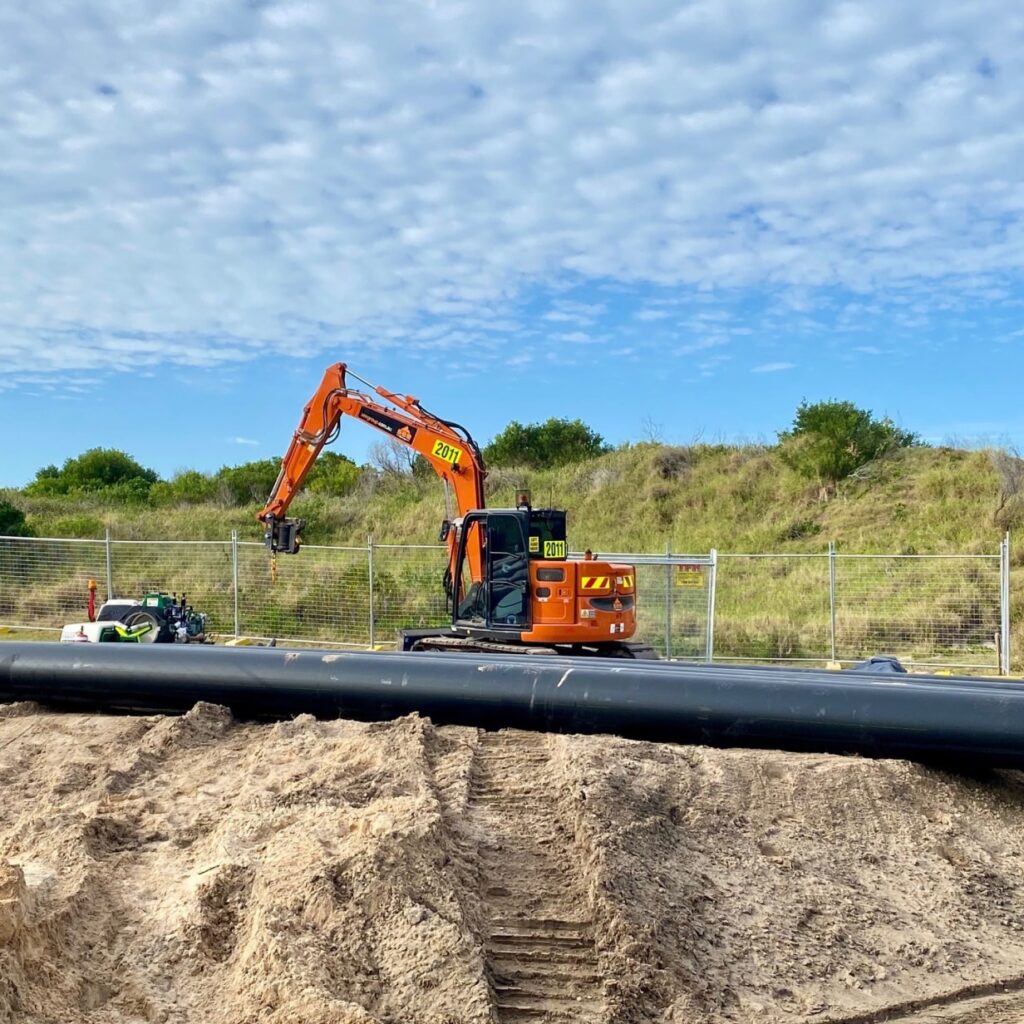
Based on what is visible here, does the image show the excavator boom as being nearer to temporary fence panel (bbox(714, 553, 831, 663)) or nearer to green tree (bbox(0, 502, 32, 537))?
temporary fence panel (bbox(714, 553, 831, 663))

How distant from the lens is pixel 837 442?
26.9 metres

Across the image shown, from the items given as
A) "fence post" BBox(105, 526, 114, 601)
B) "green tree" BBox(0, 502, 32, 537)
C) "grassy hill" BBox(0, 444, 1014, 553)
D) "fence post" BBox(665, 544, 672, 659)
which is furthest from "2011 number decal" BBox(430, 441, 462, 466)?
"green tree" BBox(0, 502, 32, 537)

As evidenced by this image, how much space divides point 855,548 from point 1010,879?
1846 centimetres

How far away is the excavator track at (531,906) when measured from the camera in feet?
12.5

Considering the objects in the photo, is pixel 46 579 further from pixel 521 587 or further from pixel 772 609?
pixel 772 609

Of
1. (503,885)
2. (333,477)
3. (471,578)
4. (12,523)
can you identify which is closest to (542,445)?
(333,477)

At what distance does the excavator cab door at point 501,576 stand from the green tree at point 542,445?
23.1m

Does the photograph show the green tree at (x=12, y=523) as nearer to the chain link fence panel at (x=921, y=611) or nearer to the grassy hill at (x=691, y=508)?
the grassy hill at (x=691, y=508)

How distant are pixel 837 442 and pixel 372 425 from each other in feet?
56.2

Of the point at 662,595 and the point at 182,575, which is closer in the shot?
the point at 662,595

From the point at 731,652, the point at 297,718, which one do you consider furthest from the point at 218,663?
the point at 731,652

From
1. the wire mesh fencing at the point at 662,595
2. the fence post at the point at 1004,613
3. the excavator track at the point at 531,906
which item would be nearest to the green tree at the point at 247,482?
→ the wire mesh fencing at the point at 662,595

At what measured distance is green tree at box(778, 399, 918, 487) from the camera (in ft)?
86.9

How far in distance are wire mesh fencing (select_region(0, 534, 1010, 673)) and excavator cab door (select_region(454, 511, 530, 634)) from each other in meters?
4.88
